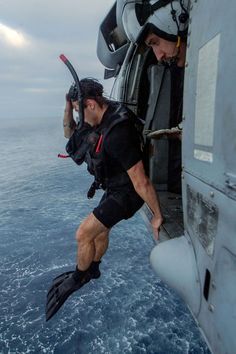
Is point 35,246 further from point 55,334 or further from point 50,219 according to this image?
point 55,334

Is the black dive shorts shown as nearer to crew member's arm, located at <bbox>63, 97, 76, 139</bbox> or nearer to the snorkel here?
the snorkel

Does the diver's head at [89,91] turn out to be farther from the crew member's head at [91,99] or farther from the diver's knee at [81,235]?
the diver's knee at [81,235]

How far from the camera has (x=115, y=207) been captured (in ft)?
10.6

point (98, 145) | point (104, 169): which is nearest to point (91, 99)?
point (98, 145)

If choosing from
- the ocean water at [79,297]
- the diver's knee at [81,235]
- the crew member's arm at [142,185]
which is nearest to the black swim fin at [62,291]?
the diver's knee at [81,235]

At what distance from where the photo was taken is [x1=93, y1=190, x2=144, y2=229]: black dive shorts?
10.6 feet

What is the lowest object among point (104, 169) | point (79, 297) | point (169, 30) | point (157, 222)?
point (79, 297)

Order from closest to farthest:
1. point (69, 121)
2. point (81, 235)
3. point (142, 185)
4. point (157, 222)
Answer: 1. point (142, 185)
2. point (157, 222)
3. point (81, 235)
4. point (69, 121)

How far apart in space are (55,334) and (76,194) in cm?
1460

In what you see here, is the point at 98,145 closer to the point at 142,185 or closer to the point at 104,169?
the point at 104,169

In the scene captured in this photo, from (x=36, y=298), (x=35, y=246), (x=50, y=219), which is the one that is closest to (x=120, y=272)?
(x=36, y=298)

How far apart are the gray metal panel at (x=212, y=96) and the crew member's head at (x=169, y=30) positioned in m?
0.85

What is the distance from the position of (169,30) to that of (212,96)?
150cm

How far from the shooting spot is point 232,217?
141 centimetres
